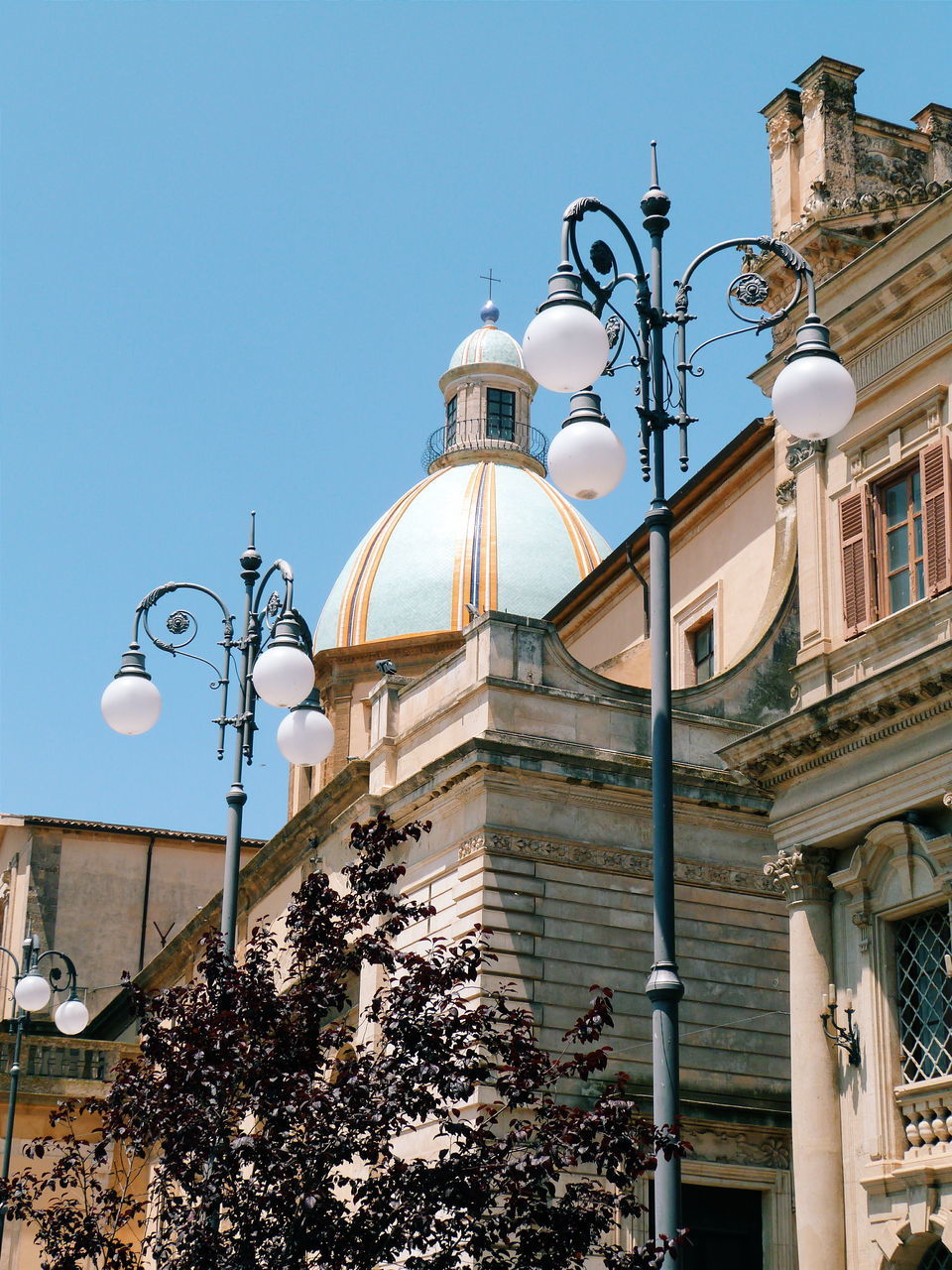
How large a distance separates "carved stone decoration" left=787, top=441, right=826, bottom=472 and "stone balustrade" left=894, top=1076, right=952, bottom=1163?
23.3 ft

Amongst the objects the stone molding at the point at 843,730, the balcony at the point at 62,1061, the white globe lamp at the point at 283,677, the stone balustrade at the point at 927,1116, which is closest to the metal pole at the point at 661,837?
the white globe lamp at the point at 283,677

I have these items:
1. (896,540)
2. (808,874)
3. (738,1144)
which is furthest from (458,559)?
(808,874)

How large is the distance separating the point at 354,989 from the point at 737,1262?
7015 mm

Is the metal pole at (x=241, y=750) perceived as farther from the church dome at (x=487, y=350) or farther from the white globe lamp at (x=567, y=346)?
the church dome at (x=487, y=350)

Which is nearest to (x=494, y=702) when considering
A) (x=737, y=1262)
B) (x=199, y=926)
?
(x=737, y=1262)

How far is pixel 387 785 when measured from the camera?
27734 millimetres

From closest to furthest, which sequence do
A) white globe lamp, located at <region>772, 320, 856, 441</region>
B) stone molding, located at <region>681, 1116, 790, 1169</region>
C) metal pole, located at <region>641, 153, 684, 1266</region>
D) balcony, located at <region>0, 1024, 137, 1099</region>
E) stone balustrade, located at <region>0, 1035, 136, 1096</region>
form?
metal pole, located at <region>641, 153, 684, 1266</region>
white globe lamp, located at <region>772, 320, 856, 441</region>
stone molding, located at <region>681, 1116, 790, 1169</region>
balcony, located at <region>0, 1024, 137, 1099</region>
stone balustrade, located at <region>0, 1035, 136, 1096</region>

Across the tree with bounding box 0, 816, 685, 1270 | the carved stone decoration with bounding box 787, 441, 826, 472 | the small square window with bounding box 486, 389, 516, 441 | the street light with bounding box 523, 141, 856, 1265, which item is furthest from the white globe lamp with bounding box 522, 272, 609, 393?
the small square window with bounding box 486, 389, 516, 441

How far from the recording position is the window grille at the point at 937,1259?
1817 centimetres

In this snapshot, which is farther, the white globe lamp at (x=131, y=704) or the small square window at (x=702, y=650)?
the small square window at (x=702, y=650)

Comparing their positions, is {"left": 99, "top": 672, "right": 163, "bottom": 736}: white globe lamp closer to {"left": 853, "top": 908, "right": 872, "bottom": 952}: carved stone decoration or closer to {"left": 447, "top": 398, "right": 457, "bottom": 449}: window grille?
{"left": 853, "top": 908, "right": 872, "bottom": 952}: carved stone decoration

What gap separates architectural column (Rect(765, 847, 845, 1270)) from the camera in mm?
19188

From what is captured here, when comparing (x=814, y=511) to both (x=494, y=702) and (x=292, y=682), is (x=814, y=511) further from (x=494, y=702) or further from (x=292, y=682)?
(x=292, y=682)

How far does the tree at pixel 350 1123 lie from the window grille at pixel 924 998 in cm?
507
